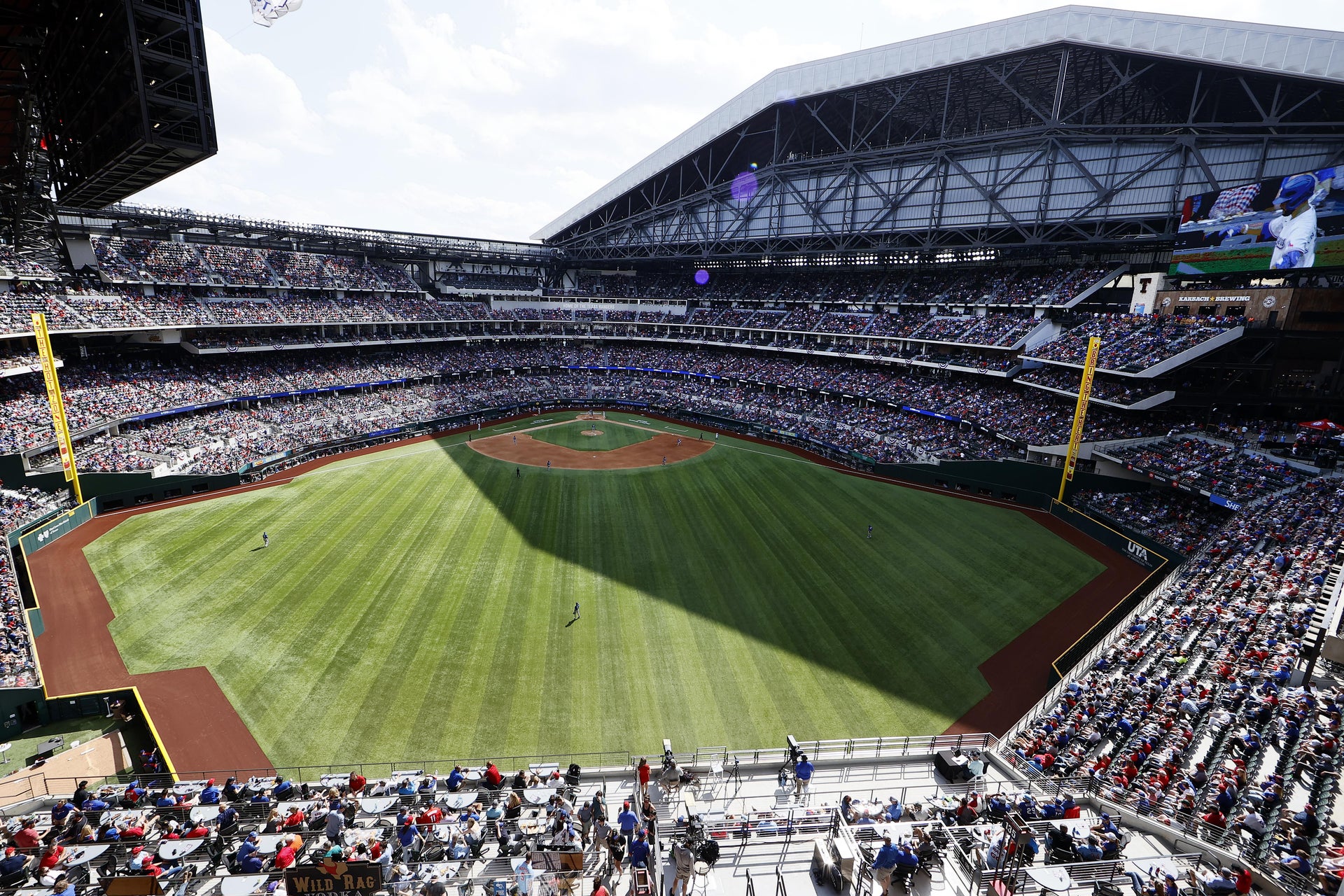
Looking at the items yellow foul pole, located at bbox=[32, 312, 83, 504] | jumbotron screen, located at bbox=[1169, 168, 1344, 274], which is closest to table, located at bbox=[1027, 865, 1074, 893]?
jumbotron screen, located at bbox=[1169, 168, 1344, 274]

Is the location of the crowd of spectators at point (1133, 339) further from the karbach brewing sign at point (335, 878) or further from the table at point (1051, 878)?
the karbach brewing sign at point (335, 878)

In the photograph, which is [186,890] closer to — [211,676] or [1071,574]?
[211,676]

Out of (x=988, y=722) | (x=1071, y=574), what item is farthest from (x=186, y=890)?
(x=1071, y=574)

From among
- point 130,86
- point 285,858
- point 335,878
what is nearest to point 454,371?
point 130,86

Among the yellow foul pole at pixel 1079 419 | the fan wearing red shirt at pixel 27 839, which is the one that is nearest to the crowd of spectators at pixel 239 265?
the fan wearing red shirt at pixel 27 839

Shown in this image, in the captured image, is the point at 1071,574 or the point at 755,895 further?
the point at 1071,574
